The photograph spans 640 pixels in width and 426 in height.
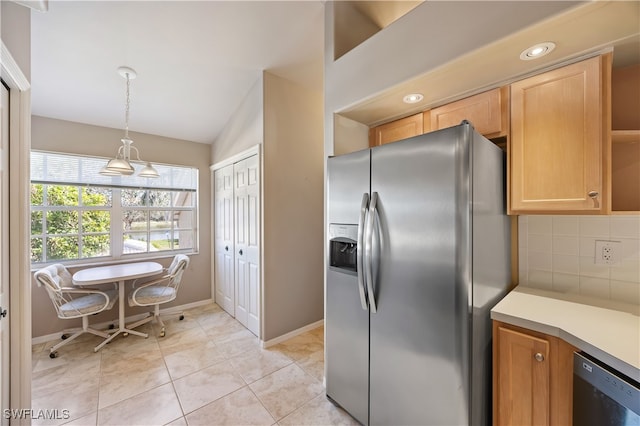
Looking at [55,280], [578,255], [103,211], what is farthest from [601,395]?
[103,211]

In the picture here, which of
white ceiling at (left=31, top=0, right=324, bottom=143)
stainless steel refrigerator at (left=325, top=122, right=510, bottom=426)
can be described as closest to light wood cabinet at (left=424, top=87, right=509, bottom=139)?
stainless steel refrigerator at (left=325, top=122, right=510, bottom=426)

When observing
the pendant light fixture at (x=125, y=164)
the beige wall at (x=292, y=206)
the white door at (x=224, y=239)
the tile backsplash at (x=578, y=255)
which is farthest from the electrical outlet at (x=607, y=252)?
the pendant light fixture at (x=125, y=164)

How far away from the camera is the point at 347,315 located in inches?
65.9

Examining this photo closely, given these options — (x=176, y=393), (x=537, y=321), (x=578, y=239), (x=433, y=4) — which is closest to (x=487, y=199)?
(x=537, y=321)

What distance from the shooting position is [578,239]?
1457mm

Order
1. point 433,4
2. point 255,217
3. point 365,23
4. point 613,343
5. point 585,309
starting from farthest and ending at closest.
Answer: point 255,217, point 365,23, point 433,4, point 585,309, point 613,343

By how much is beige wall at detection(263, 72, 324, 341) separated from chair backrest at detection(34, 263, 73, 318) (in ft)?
6.51

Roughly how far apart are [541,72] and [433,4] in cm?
68

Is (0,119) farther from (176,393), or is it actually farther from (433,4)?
(433,4)

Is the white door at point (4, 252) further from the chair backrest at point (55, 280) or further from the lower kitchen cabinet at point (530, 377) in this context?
the lower kitchen cabinet at point (530, 377)

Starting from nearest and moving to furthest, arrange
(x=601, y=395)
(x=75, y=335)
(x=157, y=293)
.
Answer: (x=601, y=395) < (x=75, y=335) < (x=157, y=293)

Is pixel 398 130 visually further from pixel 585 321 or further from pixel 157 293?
pixel 157 293

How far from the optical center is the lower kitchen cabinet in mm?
1063

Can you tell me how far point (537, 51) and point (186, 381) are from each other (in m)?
3.23
